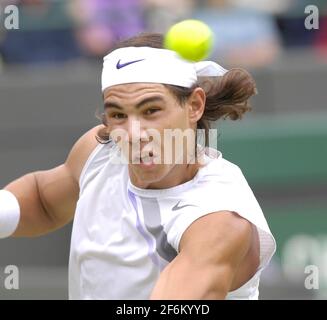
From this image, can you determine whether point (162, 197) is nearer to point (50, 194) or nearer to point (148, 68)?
point (148, 68)

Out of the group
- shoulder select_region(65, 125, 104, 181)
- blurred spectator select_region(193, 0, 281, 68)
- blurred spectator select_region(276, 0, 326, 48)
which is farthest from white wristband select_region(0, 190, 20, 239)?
blurred spectator select_region(276, 0, 326, 48)

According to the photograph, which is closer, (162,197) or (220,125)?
(162,197)

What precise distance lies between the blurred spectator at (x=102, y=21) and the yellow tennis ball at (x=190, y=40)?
3691 millimetres

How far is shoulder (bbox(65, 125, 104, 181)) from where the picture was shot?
160 inches

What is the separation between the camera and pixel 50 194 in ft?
13.7

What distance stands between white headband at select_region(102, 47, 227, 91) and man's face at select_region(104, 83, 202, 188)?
26 mm

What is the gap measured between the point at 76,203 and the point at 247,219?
836 mm

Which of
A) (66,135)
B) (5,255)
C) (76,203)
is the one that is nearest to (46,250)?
(5,255)

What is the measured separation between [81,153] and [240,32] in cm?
371

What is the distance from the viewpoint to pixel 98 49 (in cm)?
761

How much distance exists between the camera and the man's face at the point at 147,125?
3584mm

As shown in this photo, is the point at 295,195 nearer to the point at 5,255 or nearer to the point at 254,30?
the point at 254,30

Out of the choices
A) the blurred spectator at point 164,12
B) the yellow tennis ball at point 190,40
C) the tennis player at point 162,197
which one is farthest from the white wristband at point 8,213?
the blurred spectator at point 164,12

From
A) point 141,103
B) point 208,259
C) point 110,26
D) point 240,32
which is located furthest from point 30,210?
point 240,32
